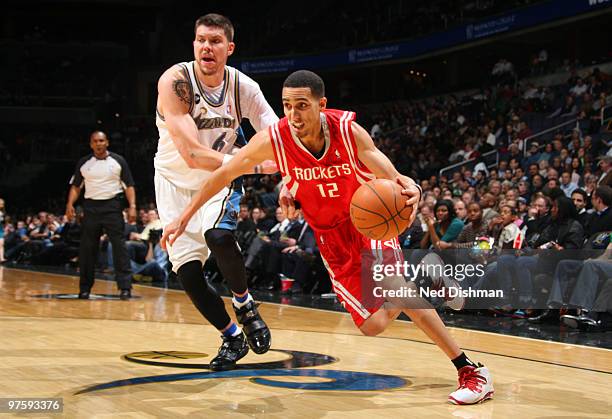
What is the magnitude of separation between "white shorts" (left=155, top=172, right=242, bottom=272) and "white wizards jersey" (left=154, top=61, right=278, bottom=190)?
2.9 inches

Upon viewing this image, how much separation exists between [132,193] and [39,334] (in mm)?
3143

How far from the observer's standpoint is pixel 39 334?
5695 mm

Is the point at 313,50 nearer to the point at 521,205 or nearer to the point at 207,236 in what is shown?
the point at 521,205

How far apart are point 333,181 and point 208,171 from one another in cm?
91

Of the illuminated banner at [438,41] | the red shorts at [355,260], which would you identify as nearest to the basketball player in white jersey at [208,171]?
the red shorts at [355,260]

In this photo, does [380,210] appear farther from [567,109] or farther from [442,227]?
[567,109]

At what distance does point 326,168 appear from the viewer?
147 inches

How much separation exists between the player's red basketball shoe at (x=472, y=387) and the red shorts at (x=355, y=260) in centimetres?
53

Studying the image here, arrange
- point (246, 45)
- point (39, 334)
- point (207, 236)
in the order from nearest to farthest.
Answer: point (207, 236), point (39, 334), point (246, 45)

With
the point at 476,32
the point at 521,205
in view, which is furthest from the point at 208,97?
the point at 476,32

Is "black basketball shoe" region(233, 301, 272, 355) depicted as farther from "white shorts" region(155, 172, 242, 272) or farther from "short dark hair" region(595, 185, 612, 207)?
"short dark hair" region(595, 185, 612, 207)

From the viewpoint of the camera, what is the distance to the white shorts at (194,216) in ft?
14.6

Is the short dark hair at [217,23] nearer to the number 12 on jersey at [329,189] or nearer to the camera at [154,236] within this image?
the number 12 on jersey at [329,189]

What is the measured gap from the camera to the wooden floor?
350 centimetres
